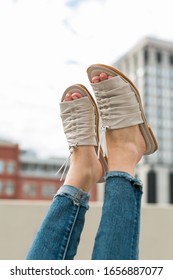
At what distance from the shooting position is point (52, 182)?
25.2m

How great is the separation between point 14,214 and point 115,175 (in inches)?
19.9

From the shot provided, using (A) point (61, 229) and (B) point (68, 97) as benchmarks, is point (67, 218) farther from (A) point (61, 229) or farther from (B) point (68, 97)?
(B) point (68, 97)

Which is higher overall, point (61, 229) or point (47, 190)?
point (61, 229)

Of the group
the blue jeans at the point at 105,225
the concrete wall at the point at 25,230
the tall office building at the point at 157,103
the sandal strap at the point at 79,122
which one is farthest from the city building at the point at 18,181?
the blue jeans at the point at 105,225

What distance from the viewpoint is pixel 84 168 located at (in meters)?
0.89

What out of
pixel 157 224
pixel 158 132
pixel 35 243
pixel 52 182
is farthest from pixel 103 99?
pixel 158 132

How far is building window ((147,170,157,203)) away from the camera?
2714 cm

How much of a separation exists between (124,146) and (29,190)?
2427 centimetres

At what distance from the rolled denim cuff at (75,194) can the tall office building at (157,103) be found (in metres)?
26.4

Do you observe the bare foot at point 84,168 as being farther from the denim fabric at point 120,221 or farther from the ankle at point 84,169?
the denim fabric at point 120,221

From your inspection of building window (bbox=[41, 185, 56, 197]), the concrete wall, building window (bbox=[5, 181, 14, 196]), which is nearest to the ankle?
the concrete wall

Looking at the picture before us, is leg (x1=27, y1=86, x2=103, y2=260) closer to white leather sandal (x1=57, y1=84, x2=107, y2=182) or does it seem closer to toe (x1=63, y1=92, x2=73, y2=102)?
white leather sandal (x1=57, y1=84, x2=107, y2=182)

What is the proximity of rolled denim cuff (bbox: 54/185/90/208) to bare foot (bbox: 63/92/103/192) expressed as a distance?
20 mm

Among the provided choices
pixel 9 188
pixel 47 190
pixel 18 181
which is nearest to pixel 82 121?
pixel 9 188
